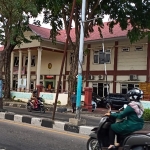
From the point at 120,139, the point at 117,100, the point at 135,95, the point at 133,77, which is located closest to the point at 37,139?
the point at 120,139

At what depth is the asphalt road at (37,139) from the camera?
7109 millimetres

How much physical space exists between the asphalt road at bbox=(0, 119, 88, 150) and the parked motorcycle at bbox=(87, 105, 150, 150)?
3.56 ft

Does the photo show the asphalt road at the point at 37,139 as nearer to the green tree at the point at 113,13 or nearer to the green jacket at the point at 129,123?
the green jacket at the point at 129,123

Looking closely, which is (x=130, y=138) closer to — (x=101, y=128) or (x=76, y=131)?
(x=101, y=128)

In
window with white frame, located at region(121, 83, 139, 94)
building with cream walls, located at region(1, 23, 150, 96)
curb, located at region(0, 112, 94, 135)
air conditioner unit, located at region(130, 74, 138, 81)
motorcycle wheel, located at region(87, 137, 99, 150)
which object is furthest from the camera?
window with white frame, located at region(121, 83, 139, 94)

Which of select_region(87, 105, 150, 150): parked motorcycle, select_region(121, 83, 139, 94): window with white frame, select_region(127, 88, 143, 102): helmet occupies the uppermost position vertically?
select_region(121, 83, 139, 94): window with white frame

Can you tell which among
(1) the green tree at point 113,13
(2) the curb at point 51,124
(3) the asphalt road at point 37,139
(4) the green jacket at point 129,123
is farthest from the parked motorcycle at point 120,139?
(1) the green tree at point 113,13

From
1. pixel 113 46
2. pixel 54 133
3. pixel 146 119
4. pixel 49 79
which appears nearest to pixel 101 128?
pixel 54 133

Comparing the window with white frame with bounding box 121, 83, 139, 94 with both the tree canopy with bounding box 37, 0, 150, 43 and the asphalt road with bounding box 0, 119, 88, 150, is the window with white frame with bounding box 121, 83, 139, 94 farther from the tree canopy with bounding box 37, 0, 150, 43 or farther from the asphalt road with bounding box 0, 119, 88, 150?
the asphalt road with bounding box 0, 119, 88, 150

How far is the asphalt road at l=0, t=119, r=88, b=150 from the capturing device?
7.11 meters

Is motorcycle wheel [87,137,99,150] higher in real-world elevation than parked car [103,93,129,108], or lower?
lower

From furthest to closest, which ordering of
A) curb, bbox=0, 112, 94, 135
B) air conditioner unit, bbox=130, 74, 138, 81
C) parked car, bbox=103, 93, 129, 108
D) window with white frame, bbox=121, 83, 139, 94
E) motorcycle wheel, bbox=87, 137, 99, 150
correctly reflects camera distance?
window with white frame, bbox=121, 83, 139, 94
air conditioner unit, bbox=130, 74, 138, 81
parked car, bbox=103, 93, 129, 108
curb, bbox=0, 112, 94, 135
motorcycle wheel, bbox=87, 137, 99, 150

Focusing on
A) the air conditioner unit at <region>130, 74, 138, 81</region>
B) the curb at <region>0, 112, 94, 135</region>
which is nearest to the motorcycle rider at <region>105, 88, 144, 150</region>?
the curb at <region>0, 112, 94, 135</region>

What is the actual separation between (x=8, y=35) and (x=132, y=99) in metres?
11.3
